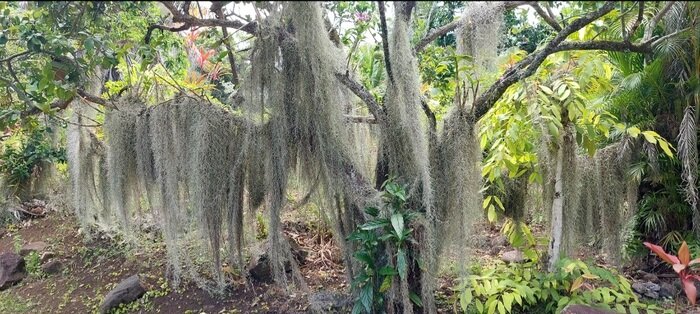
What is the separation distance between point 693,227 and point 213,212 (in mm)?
3458

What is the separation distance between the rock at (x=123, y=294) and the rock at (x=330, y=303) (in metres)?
1.48

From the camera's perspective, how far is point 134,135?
11.4 feet

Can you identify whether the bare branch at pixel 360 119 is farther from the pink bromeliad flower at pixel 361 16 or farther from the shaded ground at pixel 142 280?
the shaded ground at pixel 142 280

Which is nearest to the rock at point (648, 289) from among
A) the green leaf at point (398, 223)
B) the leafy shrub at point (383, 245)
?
the leafy shrub at point (383, 245)

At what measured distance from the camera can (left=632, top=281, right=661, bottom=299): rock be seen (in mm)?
3737

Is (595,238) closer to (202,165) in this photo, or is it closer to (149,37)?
(202,165)

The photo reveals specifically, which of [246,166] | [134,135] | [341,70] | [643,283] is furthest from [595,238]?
[134,135]

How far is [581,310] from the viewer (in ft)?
9.69

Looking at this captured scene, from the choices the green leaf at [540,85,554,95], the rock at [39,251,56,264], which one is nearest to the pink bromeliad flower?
the green leaf at [540,85,554,95]

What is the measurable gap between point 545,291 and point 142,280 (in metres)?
3.12

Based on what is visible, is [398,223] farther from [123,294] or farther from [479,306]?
[123,294]

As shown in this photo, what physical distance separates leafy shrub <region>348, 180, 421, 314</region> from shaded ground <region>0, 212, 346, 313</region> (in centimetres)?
99

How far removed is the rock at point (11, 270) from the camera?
4.85m

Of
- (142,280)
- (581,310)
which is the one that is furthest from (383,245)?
(142,280)
